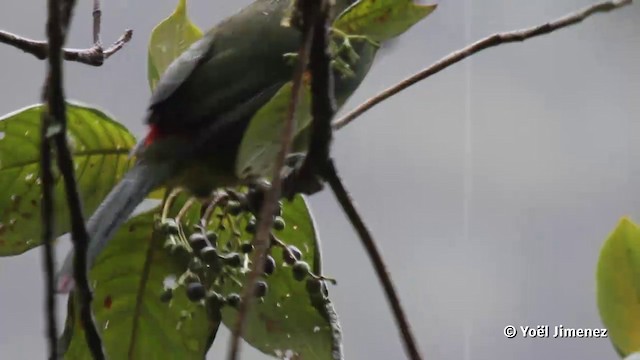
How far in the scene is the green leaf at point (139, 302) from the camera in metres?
0.76

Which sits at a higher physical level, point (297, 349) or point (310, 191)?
point (310, 191)

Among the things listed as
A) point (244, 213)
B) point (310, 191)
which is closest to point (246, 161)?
point (310, 191)

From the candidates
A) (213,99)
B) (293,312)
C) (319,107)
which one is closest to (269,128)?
(319,107)

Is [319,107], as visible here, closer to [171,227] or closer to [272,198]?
[272,198]

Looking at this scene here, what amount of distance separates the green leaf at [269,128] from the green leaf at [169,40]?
277 millimetres

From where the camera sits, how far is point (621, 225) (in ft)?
1.62

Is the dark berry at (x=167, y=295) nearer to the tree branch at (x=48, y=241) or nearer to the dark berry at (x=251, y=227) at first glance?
the dark berry at (x=251, y=227)

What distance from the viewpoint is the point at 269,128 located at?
0.54m

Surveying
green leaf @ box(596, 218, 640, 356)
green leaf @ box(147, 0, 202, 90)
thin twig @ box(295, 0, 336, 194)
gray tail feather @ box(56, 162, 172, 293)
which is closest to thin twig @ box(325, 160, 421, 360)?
thin twig @ box(295, 0, 336, 194)

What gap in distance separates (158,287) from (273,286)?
3.7 inches

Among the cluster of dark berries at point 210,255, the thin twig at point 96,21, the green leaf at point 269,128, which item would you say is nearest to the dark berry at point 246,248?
the cluster of dark berries at point 210,255

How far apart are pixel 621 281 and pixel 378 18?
0.22 m

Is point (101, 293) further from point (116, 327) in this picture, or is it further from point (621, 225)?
point (621, 225)

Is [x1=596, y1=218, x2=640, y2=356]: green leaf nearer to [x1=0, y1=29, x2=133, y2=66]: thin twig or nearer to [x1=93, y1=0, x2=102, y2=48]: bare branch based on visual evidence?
[x1=0, y1=29, x2=133, y2=66]: thin twig
